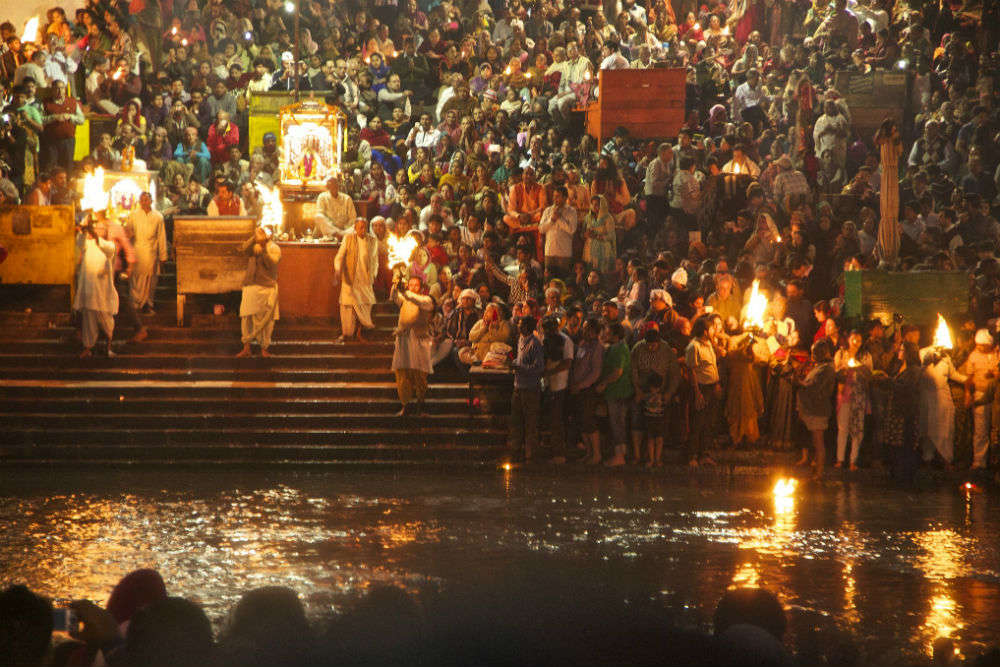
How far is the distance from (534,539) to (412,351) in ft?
15.3

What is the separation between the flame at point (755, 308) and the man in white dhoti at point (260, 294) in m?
6.33

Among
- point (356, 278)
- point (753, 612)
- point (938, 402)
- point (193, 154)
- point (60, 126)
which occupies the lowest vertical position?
point (753, 612)

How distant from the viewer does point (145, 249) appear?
17.5 metres

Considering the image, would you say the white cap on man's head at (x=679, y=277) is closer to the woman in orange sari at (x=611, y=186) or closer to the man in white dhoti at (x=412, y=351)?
the woman in orange sari at (x=611, y=186)

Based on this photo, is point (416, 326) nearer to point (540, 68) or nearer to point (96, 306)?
point (96, 306)

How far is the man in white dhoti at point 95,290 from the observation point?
15773 millimetres

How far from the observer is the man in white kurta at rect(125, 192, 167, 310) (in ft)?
57.2

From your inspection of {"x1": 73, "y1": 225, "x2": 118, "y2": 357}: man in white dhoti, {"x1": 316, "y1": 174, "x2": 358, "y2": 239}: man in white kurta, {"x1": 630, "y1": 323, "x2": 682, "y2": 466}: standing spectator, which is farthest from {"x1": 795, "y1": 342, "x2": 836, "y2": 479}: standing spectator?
{"x1": 73, "y1": 225, "x2": 118, "y2": 357}: man in white dhoti

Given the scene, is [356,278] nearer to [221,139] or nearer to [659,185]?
[659,185]

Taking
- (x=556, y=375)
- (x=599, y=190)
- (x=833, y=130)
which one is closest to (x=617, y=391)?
(x=556, y=375)

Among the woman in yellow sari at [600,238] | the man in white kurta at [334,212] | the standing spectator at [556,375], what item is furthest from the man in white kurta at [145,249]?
the standing spectator at [556,375]

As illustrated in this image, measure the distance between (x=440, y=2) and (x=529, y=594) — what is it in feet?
71.9

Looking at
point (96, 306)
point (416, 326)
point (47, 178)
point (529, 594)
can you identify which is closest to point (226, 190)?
point (47, 178)

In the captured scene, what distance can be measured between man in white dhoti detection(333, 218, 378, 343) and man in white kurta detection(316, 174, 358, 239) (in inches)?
71.3
